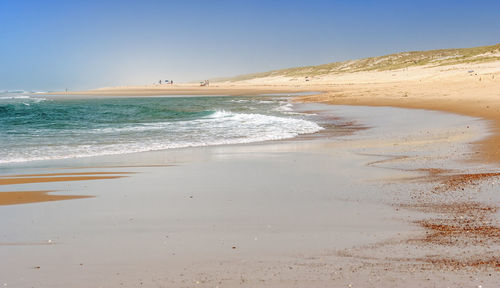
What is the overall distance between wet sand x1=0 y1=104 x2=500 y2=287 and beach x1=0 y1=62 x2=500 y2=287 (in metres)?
0.02

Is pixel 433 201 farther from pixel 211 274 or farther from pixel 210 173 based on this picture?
pixel 210 173

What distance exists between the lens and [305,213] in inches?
218

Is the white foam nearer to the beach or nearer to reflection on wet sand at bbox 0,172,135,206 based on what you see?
the beach

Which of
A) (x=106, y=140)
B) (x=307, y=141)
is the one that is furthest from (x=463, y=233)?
(x=106, y=140)

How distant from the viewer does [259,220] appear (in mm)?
5301

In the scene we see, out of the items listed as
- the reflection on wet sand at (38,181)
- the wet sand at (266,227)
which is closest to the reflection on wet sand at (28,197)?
the reflection on wet sand at (38,181)

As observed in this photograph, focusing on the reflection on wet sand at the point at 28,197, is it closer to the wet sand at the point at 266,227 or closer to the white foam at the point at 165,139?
the wet sand at the point at 266,227

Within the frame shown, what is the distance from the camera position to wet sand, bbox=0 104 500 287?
3.80 m

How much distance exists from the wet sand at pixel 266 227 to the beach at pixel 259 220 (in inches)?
0.7

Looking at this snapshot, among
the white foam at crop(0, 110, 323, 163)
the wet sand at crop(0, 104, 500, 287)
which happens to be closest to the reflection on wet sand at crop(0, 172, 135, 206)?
the wet sand at crop(0, 104, 500, 287)

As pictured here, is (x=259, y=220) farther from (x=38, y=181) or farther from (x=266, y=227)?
(x=38, y=181)

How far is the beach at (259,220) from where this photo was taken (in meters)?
3.83

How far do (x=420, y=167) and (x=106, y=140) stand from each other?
10.2m

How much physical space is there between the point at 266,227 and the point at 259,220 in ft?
0.93
